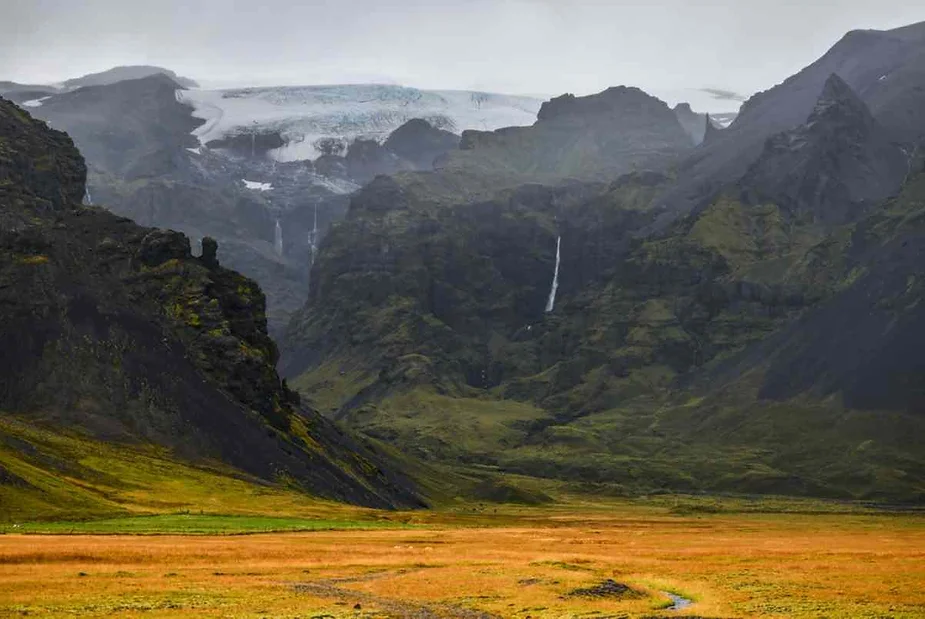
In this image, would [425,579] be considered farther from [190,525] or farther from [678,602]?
[190,525]

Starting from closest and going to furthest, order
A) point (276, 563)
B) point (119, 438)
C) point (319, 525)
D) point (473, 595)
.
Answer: point (473, 595) → point (276, 563) → point (319, 525) → point (119, 438)

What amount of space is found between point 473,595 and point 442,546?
38.5 metres

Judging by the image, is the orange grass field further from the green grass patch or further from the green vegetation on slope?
the green vegetation on slope

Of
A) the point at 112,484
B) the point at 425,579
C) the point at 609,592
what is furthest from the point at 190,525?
the point at 609,592

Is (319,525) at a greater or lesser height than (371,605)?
lesser

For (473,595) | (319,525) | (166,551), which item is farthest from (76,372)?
(473,595)

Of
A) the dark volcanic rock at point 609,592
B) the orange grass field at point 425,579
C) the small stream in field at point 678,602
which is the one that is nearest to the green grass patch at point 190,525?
the orange grass field at point 425,579

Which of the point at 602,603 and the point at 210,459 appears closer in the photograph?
the point at 602,603

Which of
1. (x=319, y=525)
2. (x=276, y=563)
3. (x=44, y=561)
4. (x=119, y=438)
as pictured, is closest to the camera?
(x=44, y=561)

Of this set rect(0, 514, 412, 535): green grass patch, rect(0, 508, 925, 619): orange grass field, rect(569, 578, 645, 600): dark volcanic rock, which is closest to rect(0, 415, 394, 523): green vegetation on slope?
rect(0, 514, 412, 535): green grass patch

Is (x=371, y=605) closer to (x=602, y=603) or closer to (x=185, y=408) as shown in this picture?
(x=602, y=603)

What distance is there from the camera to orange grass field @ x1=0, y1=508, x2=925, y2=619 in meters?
56.8

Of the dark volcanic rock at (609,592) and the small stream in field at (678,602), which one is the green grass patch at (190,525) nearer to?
the dark volcanic rock at (609,592)

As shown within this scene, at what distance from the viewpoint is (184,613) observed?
52875mm
